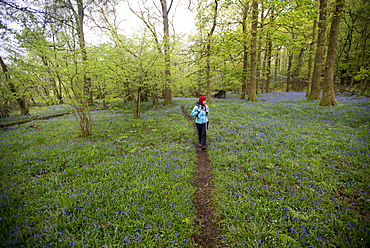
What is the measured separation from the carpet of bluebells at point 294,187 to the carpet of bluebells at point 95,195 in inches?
48.4

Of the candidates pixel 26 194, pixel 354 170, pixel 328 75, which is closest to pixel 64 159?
pixel 26 194

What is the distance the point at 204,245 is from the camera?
3178mm

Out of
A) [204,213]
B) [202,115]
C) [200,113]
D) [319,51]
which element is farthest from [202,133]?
[319,51]

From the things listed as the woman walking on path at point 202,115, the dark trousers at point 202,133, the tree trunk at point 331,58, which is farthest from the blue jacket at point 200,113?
the tree trunk at point 331,58

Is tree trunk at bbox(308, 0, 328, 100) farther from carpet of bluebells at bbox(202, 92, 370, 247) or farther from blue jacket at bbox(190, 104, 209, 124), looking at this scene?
blue jacket at bbox(190, 104, 209, 124)

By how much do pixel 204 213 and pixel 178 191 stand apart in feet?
3.16

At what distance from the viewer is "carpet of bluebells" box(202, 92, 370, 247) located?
3090mm

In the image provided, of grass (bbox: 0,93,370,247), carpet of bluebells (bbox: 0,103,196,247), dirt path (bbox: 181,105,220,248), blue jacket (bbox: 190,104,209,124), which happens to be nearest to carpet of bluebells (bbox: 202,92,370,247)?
grass (bbox: 0,93,370,247)

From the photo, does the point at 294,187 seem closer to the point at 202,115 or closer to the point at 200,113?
the point at 202,115

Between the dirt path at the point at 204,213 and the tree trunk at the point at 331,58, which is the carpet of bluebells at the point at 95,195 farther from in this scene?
the tree trunk at the point at 331,58

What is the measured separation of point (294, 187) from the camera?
176 inches

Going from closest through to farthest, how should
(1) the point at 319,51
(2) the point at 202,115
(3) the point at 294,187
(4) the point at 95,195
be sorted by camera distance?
(4) the point at 95,195
(3) the point at 294,187
(2) the point at 202,115
(1) the point at 319,51

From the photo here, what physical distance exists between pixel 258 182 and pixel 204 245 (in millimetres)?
2639

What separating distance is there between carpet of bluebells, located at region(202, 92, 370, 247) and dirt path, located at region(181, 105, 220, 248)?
23cm
